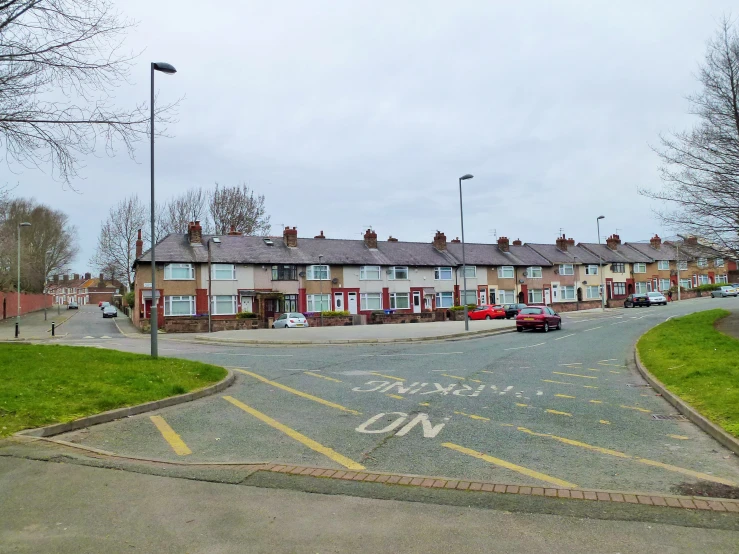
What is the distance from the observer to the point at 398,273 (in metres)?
54.5

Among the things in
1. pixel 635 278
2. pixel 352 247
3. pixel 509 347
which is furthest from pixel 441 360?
pixel 635 278

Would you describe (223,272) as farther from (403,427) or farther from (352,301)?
(403,427)

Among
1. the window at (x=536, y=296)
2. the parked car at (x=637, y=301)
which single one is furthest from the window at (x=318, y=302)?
the parked car at (x=637, y=301)

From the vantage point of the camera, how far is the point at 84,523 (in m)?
4.54

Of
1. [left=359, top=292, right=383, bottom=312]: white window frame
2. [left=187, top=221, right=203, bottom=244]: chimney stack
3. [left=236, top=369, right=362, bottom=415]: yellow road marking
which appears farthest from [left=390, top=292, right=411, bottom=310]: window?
[left=236, top=369, right=362, bottom=415]: yellow road marking

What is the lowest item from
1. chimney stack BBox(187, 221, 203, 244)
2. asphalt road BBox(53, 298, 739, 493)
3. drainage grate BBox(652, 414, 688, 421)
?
drainage grate BBox(652, 414, 688, 421)

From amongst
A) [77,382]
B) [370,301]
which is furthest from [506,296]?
[77,382]

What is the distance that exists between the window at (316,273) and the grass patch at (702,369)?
3362 cm

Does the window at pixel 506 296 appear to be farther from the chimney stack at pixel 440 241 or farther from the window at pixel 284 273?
the window at pixel 284 273

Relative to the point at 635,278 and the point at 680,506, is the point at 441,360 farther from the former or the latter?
the point at 635,278

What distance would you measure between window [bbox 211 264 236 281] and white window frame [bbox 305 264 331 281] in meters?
6.72

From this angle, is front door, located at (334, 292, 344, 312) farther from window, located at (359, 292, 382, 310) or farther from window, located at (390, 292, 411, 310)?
window, located at (390, 292, 411, 310)

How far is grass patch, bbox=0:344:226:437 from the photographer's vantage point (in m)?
8.21

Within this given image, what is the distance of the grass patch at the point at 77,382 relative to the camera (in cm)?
821
